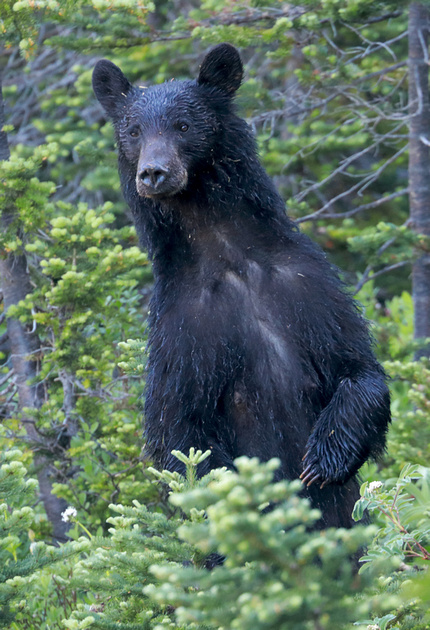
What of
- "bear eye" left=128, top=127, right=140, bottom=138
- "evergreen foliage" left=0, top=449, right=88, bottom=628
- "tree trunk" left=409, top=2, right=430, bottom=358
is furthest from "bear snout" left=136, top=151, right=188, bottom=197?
"tree trunk" left=409, top=2, right=430, bottom=358

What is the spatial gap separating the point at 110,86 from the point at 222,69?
0.62 m

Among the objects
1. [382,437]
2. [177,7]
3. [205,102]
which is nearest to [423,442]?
[382,437]

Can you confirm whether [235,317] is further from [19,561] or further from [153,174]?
[19,561]

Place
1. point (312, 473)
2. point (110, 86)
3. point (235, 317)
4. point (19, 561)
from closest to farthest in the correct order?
point (19, 561) < point (312, 473) < point (235, 317) < point (110, 86)

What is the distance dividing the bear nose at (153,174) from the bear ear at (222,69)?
0.73m

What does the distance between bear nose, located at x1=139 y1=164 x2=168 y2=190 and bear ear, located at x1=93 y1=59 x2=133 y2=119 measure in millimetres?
768

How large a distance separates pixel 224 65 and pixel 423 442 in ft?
8.64

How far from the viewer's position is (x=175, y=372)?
10.8 feet

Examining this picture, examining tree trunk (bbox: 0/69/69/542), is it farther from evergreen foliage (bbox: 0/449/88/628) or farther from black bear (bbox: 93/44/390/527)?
evergreen foliage (bbox: 0/449/88/628)

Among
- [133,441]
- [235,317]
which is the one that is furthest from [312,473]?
[133,441]

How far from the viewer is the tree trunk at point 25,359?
4.66 metres

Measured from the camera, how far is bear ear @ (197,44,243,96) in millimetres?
3502

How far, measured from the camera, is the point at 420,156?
557 cm

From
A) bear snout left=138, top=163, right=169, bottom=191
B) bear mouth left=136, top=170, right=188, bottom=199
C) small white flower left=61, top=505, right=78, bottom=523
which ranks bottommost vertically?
small white flower left=61, top=505, right=78, bottom=523
